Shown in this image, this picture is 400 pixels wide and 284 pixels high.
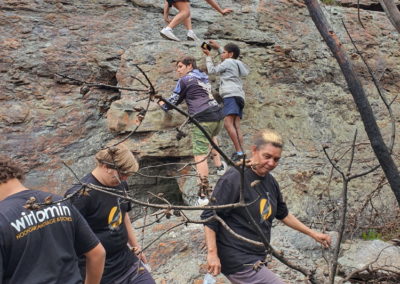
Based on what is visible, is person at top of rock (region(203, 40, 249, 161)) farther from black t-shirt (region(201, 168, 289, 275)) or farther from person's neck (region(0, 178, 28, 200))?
person's neck (region(0, 178, 28, 200))

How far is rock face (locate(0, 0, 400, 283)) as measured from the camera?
6918 millimetres

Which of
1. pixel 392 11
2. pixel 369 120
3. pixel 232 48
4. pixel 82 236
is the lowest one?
pixel 232 48

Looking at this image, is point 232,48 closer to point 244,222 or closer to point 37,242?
point 244,222

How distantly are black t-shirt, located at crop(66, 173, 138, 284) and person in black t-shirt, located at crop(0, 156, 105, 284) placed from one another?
0.47 metres

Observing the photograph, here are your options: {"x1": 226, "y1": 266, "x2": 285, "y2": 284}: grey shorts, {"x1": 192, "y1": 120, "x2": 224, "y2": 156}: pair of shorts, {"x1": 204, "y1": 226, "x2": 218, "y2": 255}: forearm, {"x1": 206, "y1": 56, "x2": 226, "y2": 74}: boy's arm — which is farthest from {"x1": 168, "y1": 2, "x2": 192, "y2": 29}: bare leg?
{"x1": 226, "y1": 266, "x2": 285, "y2": 284}: grey shorts

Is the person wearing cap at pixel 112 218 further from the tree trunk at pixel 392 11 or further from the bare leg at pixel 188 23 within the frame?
the bare leg at pixel 188 23

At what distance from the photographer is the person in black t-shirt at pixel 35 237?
2314mm

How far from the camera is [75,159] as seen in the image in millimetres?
7082

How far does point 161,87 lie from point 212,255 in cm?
433

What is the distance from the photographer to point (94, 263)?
112 inches

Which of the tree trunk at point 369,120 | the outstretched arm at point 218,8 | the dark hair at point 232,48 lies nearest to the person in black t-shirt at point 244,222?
the tree trunk at point 369,120

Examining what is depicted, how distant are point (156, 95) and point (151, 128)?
5.46m

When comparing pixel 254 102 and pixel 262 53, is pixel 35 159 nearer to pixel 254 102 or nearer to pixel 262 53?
pixel 254 102

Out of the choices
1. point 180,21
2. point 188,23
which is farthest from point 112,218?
point 188,23
